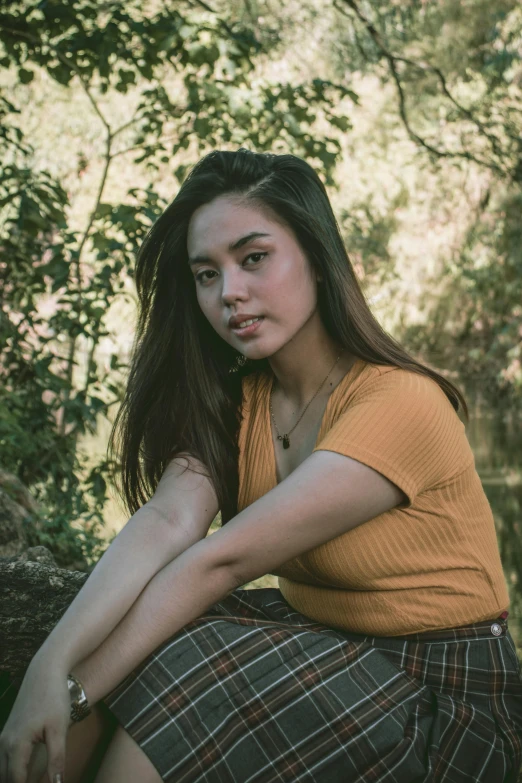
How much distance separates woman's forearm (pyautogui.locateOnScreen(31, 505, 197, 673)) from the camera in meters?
1.45

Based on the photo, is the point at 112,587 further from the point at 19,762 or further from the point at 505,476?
the point at 505,476

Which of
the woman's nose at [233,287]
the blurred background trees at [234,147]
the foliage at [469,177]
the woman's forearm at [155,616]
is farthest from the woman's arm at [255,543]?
the foliage at [469,177]

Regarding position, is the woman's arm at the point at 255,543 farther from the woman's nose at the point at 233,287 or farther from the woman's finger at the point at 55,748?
the woman's nose at the point at 233,287

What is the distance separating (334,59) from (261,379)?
8721 mm

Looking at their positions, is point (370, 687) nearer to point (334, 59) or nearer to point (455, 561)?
point (455, 561)

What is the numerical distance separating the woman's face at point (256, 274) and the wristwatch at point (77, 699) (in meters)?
0.72

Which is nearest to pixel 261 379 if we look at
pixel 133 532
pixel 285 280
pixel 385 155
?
pixel 285 280

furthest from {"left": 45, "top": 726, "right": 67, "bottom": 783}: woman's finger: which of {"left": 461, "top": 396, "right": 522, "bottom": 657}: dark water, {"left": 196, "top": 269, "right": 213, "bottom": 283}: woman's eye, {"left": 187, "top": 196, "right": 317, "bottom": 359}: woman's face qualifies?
{"left": 461, "top": 396, "right": 522, "bottom": 657}: dark water

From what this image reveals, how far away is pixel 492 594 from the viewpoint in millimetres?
1671

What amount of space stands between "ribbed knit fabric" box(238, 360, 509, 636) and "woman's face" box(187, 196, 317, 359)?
21 cm

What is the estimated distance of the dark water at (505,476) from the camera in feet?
14.8

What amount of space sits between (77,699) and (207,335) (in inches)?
35.7

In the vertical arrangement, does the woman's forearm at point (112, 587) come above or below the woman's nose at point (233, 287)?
below

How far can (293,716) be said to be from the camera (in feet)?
4.57
